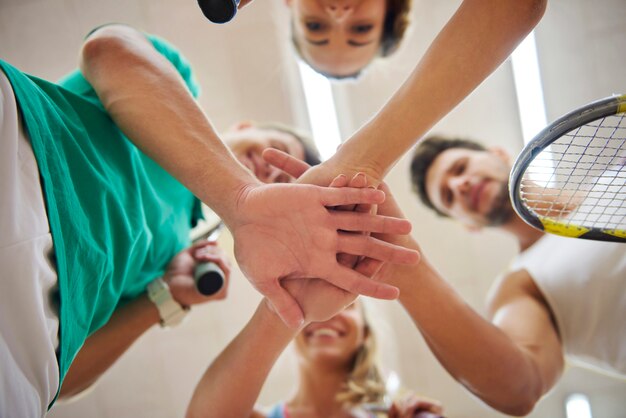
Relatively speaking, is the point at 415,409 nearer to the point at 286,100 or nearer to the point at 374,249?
the point at 374,249

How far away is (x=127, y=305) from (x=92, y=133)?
1.53 ft

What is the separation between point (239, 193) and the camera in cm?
95

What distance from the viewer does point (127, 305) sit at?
4.11 feet

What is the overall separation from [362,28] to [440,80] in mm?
939

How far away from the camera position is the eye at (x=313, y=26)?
1816 mm

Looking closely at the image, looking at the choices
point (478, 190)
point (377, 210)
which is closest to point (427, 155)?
point (478, 190)

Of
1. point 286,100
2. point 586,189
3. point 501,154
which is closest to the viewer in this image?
point 586,189

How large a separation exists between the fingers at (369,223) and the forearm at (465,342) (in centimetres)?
17

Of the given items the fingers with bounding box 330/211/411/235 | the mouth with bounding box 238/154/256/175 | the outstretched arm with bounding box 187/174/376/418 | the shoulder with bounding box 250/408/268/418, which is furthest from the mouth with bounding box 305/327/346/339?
the fingers with bounding box 330/211/411/235

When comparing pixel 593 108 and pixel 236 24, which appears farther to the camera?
pixel 236 24

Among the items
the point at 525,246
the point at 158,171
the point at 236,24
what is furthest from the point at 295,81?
the point at 158,171

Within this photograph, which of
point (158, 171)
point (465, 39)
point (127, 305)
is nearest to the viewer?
point (465, 39)

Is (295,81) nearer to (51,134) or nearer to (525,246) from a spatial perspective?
(525,246)

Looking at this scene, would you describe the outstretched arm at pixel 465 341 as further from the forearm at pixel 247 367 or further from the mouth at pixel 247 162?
the mouth at pixel 247 162
